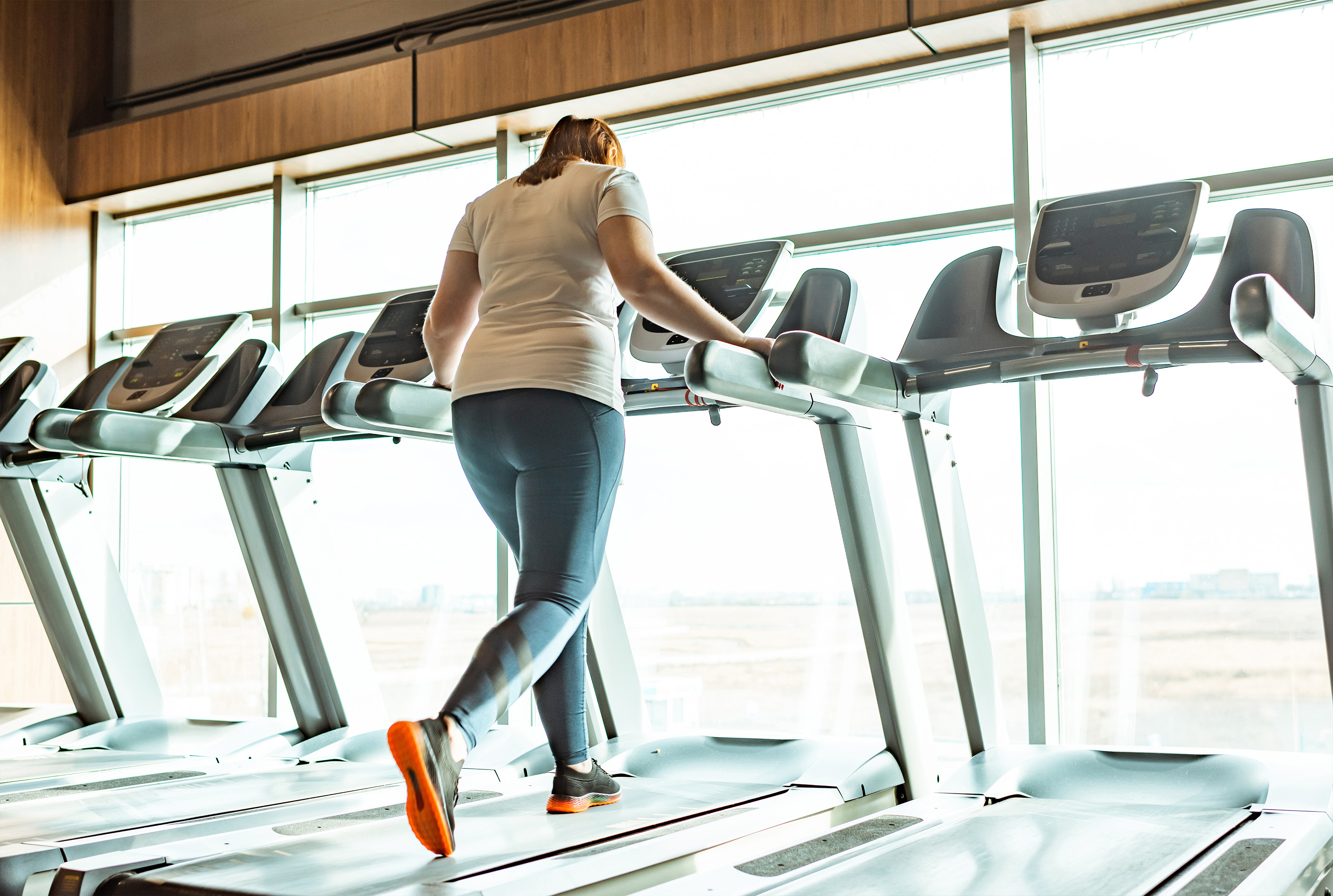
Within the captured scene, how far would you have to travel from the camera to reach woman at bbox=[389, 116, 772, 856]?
85.8 inches

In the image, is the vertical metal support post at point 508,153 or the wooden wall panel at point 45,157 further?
the wooden wall panel at point 45,157

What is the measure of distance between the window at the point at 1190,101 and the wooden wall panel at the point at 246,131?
2563 mm

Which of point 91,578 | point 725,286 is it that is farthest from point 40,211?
point 725,286

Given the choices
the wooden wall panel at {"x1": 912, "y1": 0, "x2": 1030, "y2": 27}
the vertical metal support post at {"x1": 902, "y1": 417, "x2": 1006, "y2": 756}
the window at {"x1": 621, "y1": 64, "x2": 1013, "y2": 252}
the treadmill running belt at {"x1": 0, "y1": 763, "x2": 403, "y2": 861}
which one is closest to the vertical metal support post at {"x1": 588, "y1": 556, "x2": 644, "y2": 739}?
the treadmill running belt at {"x1": 0, "y1": 763, "x2": 403, "y2": 861}

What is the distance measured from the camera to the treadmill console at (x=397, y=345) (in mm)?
3500

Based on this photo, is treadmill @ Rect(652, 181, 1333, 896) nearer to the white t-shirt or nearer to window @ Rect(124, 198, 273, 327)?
the white t-shirt

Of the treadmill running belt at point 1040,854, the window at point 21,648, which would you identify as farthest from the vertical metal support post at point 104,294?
the treadmill running belt at point 1040,854

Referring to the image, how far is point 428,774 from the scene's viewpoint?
189 centimetres

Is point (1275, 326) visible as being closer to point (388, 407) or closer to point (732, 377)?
point (732, 377)

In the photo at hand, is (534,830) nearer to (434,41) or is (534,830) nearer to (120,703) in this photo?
(120,703)

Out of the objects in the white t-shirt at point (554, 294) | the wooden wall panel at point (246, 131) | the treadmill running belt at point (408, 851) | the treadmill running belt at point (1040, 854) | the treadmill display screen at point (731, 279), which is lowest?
the treadmill running belt at point (1040, 854)

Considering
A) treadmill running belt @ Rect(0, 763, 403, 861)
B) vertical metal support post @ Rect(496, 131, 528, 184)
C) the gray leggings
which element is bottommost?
treadmill running belt @ Rect(0, 763, 403, 861)

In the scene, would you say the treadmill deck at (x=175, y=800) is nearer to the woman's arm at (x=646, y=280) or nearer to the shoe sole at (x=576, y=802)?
the shoe sole at (x=576, y=802)

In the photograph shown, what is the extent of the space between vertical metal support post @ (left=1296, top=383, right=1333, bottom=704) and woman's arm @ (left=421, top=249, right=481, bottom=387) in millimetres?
1704
